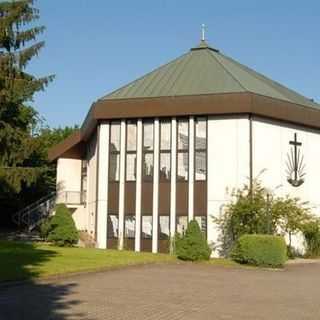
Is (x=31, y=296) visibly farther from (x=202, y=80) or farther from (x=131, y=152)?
(x=202, y=80)

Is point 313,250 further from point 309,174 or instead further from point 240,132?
point 240,132

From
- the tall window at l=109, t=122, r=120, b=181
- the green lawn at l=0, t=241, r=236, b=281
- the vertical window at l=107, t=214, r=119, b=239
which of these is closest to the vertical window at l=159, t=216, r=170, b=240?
the vertical window at l=107, t=214, r=119, b=239

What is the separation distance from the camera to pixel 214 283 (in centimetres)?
1877

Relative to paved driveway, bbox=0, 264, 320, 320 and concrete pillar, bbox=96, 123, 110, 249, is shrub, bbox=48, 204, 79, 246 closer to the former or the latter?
concrete pillar, bbox=96, 123, 110, 249

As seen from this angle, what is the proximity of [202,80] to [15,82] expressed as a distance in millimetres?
10093

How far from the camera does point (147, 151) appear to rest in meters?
34.0

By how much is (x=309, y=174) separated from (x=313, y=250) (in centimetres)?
433

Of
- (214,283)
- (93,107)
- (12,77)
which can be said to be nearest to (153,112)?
(93,107)

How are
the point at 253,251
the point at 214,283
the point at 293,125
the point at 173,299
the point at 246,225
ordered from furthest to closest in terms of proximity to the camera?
the point at 293,125 → the point at 246,225 → the point at 253,251 → the point at 214,283 → the point at 173,299

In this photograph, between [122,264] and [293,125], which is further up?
[293,125]

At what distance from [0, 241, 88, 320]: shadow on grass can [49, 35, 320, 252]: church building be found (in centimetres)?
1215

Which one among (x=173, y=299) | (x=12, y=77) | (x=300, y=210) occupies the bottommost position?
(x=173, y=299)

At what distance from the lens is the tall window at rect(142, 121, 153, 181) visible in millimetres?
33875

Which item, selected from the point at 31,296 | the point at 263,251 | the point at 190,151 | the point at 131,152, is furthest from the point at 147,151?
the point at 31,296
